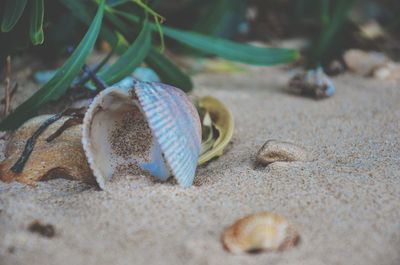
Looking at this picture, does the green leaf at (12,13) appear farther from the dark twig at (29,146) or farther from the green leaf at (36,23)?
the dark twig at (29,146)

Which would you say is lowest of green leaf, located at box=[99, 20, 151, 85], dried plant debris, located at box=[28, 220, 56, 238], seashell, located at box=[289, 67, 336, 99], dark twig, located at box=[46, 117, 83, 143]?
seashell, located at box=[289, 67, 336, 99]

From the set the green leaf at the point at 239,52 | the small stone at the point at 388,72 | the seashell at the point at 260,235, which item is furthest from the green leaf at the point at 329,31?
the seashell at the point at 260,235

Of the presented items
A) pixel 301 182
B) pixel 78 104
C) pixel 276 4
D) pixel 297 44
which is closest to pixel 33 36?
pixel 78 104

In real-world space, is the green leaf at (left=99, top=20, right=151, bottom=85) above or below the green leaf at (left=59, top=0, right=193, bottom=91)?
above

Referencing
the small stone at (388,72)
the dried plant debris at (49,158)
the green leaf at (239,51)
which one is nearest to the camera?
the dried plant debris at (49,158)

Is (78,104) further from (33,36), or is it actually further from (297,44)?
(297,44)

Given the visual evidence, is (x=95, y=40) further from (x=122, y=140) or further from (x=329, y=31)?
(x=329, y=31)

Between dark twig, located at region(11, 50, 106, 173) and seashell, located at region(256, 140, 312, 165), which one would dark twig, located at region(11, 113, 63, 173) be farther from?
seashell, located at region(256, 140, 312, 165)

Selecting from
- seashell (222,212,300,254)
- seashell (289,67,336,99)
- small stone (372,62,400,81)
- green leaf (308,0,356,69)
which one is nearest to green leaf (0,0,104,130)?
seashell (222,212,300,254)
